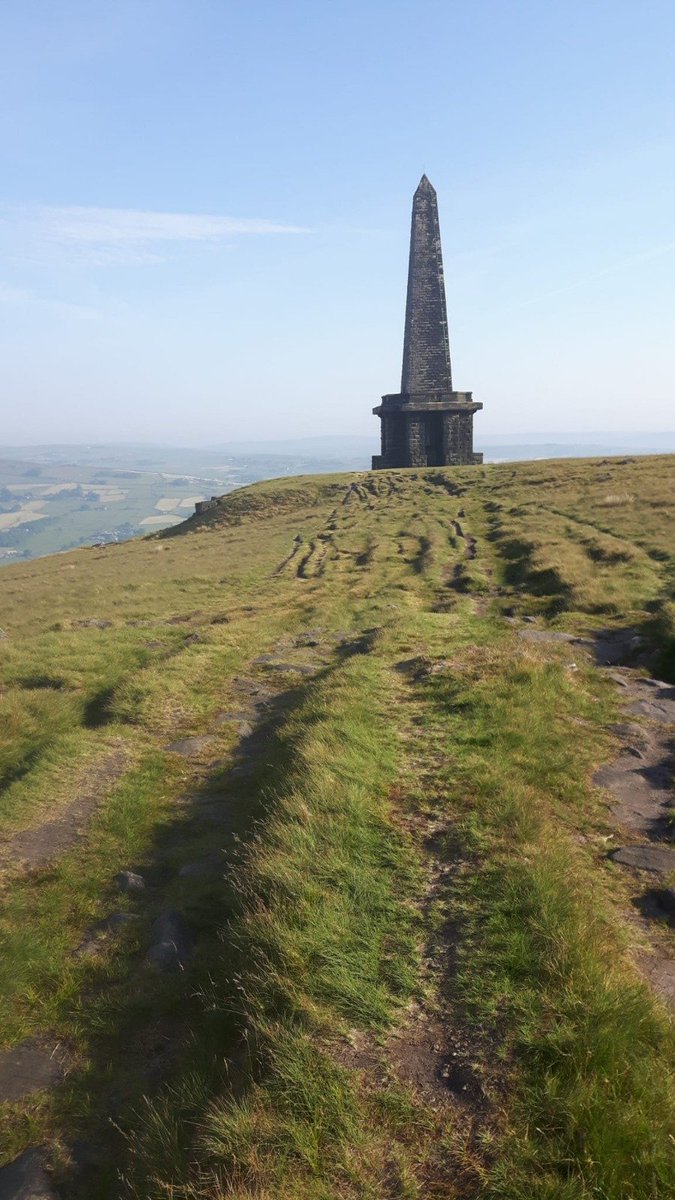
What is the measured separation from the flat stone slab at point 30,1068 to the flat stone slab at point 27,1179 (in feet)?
1.84

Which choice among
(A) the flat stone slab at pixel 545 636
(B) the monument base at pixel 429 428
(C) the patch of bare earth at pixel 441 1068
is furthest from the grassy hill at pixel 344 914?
(B) the monument base at pixel 429 428

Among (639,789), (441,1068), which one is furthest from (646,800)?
(441,1068)

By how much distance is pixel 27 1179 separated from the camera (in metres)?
4.17

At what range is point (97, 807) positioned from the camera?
8.80 metres

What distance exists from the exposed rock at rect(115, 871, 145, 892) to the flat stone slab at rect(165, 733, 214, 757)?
3120 mm

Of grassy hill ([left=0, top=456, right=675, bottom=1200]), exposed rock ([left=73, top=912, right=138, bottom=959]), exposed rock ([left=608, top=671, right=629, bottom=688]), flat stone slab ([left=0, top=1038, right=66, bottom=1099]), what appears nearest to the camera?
grassy hill ([left=0, top=456, right=675, bottom=1200])

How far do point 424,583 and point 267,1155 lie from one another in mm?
18262

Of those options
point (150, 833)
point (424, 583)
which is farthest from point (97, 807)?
point (424, 583)

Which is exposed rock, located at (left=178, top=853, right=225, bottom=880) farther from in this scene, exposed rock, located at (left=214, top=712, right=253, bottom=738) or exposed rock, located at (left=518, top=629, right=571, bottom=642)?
exposed rock, located at (left=518, top=629, right=571, bottom=642)

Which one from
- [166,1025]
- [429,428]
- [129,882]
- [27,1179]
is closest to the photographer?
[27,1179]

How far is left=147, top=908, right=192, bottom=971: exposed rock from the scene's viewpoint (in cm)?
602

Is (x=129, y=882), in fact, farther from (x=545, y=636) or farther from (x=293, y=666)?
(x=545, y=636)

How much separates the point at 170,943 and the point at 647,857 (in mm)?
4651

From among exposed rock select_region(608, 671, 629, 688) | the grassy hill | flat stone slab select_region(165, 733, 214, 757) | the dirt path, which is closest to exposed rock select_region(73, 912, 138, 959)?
the grassy hill
